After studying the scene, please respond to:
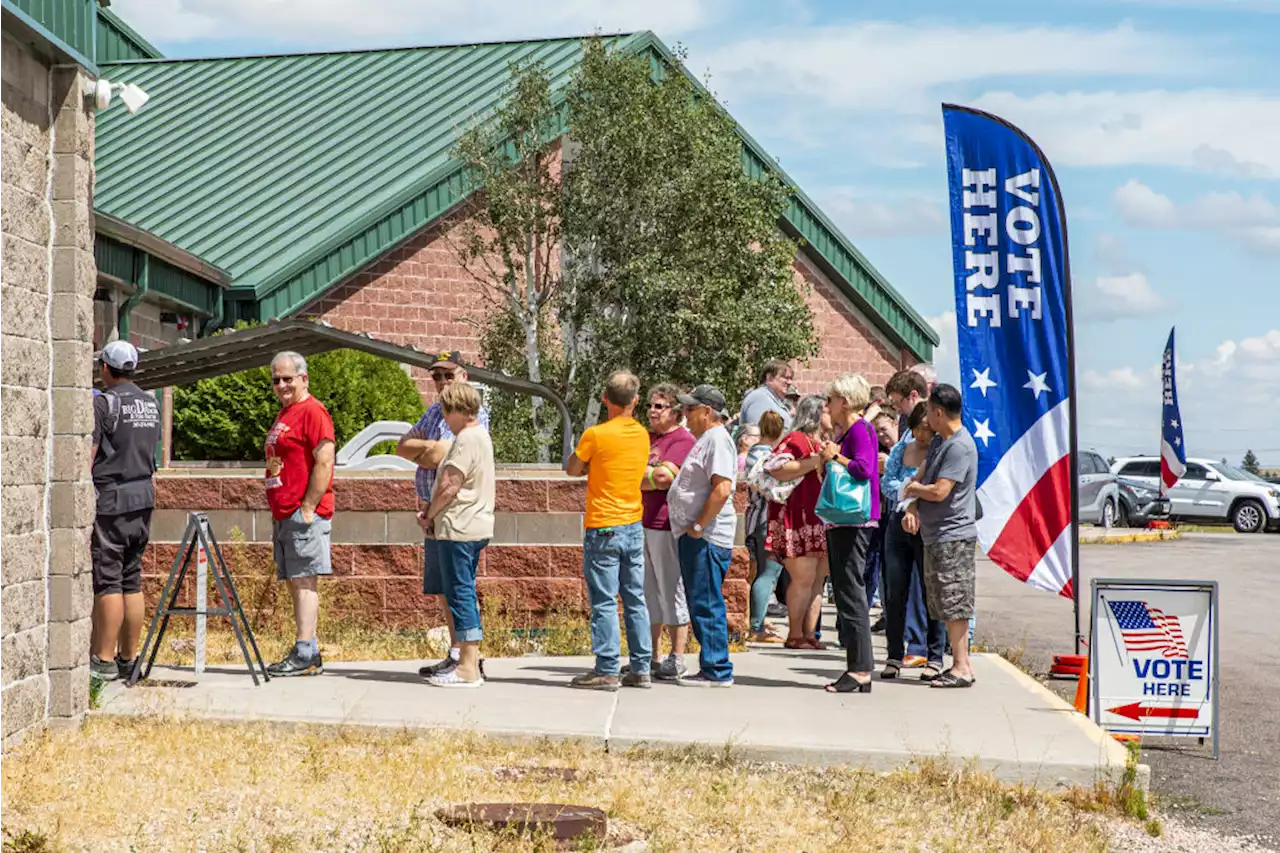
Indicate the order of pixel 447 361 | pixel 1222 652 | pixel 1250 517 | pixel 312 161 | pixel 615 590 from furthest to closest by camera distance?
1. pixel 1250 517
2. pixel 312 161
3. pixel 1222 652
4. pixel 447 361
5. pixel 615 590

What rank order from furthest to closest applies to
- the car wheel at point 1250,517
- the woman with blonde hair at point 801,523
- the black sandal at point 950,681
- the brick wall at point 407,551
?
the car wheel at point 1250,517, the brick wall at point 407,551, the woman with blonde hair at point 801,523, the black sandal at point 950,681

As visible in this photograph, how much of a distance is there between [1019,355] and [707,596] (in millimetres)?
2442

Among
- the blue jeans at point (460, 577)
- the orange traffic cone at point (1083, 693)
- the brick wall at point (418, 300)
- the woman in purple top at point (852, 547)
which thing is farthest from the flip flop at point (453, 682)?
the brick wall at point (418, 300)

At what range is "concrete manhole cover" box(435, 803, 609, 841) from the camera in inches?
244

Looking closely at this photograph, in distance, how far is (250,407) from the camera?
69.5ft

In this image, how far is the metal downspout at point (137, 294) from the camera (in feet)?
62.3

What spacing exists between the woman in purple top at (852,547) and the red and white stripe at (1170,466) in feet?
84.6

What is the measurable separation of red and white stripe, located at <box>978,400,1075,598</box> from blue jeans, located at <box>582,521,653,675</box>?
2.18 metres

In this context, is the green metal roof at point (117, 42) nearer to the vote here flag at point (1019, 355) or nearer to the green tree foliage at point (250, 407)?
the green tree foliage at point (250, 407)

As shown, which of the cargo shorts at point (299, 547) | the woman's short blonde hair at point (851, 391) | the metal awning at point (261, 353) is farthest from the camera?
the metal awning at point (261, 353)

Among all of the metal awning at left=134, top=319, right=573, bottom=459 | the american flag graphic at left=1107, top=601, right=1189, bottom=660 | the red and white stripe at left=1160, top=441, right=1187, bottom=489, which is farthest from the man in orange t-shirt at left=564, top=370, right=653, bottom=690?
the red and white stripe at left=1160, top=441, right=1187, bottom=489

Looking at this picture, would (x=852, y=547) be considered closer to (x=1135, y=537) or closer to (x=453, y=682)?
(x=453, y=682)

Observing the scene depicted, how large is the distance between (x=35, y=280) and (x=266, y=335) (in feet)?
18.3

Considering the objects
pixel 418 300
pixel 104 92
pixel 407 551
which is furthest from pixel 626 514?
pixel 418 300
